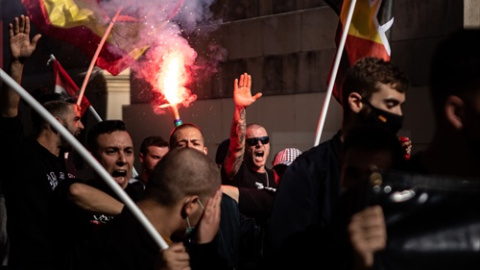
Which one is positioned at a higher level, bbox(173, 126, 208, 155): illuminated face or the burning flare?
the burning flare

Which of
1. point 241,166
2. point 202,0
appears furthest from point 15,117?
point 202,0

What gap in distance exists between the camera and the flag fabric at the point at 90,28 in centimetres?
882

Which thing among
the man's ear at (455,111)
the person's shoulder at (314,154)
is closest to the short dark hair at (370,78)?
the person's shoulder at (314,154)

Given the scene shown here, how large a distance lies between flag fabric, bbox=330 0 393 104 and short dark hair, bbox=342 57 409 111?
266 centimetres

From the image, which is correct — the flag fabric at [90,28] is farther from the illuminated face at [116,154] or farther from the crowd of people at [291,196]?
the illuminated face at [116,154]

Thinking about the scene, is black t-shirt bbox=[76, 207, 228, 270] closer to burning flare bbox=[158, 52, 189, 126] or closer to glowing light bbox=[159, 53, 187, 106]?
burning flare bbox=[158, 52, 189, 126]

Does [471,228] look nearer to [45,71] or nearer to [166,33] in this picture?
[166,33]

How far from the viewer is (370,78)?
3.59m

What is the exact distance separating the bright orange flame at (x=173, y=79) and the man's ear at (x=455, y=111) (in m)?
6.42

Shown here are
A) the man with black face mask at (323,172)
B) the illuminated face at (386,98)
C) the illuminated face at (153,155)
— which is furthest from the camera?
the illuminated face at (153,155)

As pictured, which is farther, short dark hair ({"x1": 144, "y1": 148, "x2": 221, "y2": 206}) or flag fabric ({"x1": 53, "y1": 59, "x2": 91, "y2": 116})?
flag fabric ({"x1": 53, "y1": 59, "x2": 91, "y2": 116})

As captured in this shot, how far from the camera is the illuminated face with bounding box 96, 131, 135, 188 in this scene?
5.45 metres

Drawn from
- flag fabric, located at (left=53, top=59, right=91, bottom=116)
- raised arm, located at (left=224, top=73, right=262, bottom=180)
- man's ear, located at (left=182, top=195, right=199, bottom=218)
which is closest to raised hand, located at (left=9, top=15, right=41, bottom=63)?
man's ear, located at (left=182, top=195, right=199, bottom=218)

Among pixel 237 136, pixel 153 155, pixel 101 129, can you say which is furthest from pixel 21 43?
pixel 237 136
